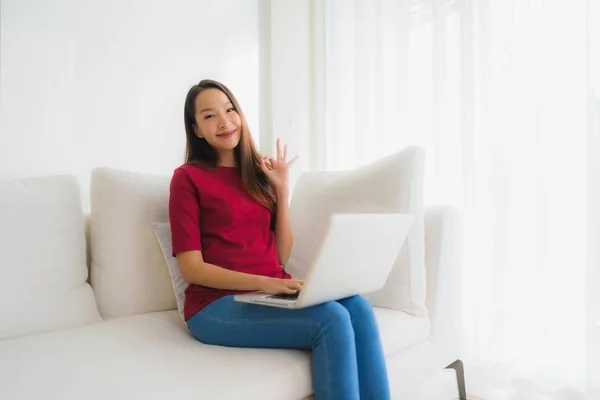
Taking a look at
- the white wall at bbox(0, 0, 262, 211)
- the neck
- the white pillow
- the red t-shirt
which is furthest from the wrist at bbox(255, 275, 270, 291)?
the white wall at bbox(0, 0, 262, 211)

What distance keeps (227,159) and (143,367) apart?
2.52ft

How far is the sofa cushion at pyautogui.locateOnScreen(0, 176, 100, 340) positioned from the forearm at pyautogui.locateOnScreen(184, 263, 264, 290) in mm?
401

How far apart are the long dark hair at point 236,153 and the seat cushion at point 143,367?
487 mm

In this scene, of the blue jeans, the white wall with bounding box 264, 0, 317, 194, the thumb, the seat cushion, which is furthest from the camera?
the white wall with bounding box 264, 0, 317, 194

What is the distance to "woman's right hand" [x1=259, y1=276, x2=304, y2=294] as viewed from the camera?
48.7 inches

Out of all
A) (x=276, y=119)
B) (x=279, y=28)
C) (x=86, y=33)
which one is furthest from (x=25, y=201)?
(x=279, y=28)

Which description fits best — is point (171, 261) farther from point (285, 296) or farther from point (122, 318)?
point (285, 296)

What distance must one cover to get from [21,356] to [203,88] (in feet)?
3.03

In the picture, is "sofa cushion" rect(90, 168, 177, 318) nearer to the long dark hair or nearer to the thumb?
the long dark hair

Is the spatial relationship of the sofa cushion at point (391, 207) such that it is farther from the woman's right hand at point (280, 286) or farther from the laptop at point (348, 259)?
the woman's right hand at point (280, 286)

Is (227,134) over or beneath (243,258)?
over

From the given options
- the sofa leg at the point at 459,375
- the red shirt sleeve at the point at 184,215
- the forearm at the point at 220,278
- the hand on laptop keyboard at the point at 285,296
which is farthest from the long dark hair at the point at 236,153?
the sofa leg at the point at 459,375

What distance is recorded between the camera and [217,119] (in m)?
1.64

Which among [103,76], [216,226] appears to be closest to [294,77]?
[103,76]
